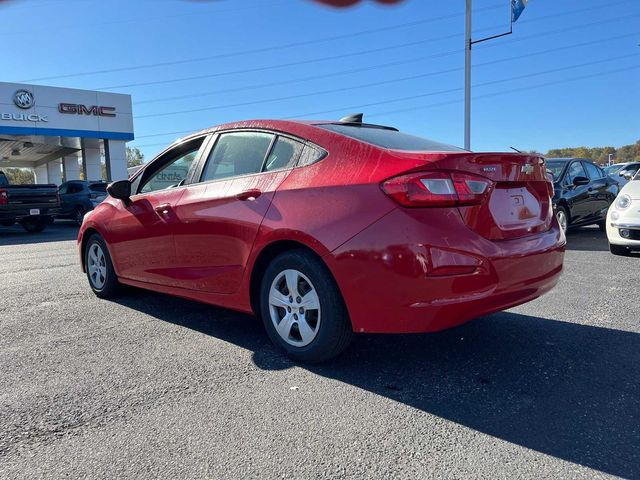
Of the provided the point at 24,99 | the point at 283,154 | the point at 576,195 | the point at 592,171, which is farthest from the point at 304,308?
the point at 24,99

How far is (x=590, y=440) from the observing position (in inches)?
91.1

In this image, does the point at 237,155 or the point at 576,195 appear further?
the point at 576,195

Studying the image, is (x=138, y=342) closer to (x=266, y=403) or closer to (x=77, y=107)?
(x=266, y=403)

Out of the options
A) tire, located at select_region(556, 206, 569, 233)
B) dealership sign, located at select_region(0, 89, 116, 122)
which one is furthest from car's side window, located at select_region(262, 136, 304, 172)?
dealership sign, located at select_region(0, 89, 116, 122)

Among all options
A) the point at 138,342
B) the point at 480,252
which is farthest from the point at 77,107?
the point at 480,252

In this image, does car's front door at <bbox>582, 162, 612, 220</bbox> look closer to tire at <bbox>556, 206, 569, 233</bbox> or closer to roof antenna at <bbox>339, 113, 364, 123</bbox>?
tire at <bbox>556, 206, 569, 233</bbox>

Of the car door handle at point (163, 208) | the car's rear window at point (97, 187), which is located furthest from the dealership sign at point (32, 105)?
the car door handle at point (163, 208)

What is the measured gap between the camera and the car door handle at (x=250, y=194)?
3443 millimetres

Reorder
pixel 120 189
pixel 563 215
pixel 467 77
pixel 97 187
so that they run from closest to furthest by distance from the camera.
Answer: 1. pixel 120 189
2. pixel 563 215
3. pixel 467 77
4. pixel 97 187

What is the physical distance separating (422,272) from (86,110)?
90.3 feet

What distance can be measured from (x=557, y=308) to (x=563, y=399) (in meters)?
2.00

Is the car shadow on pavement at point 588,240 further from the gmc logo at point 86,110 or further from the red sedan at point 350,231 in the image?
the gmc logo at point 86,110

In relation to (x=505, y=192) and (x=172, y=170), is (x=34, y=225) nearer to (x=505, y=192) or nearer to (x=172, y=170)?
(x=172, y=170)

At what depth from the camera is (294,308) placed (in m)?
3.26
